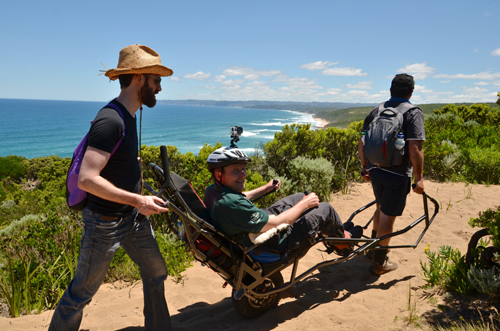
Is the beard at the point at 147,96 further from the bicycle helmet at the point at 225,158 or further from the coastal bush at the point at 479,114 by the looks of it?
the coastal bush at the point at 479,114

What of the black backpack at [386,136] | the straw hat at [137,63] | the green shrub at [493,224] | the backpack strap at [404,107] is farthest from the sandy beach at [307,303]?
the straw hat at [137,63]

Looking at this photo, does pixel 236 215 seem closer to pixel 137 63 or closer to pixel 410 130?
pixel 137 63

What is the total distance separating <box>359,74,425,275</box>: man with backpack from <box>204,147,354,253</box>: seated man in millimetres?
868

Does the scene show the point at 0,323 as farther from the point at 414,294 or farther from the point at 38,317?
the point at 414,294

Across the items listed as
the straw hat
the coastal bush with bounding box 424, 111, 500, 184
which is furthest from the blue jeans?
the coastal bush with bounding box 424, 111, 500, 184

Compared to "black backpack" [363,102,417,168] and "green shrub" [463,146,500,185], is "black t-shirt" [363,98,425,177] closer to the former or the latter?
"black backpack" [363,102,417,168]

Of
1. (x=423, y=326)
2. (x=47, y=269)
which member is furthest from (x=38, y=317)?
(x=423, y=326)

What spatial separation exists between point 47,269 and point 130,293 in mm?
969

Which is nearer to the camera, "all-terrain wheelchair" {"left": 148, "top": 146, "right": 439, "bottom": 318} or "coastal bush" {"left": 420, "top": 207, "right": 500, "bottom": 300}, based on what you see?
"all-terrain wheelchair" {"left": 148, "top": 146, "right": 439, "bottom": 318}

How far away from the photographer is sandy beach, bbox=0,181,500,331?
10.1ft

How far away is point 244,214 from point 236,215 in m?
0.07

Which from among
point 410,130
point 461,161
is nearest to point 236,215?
point 410,130

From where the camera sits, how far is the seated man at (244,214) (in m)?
2.62

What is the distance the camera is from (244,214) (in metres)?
2.60
